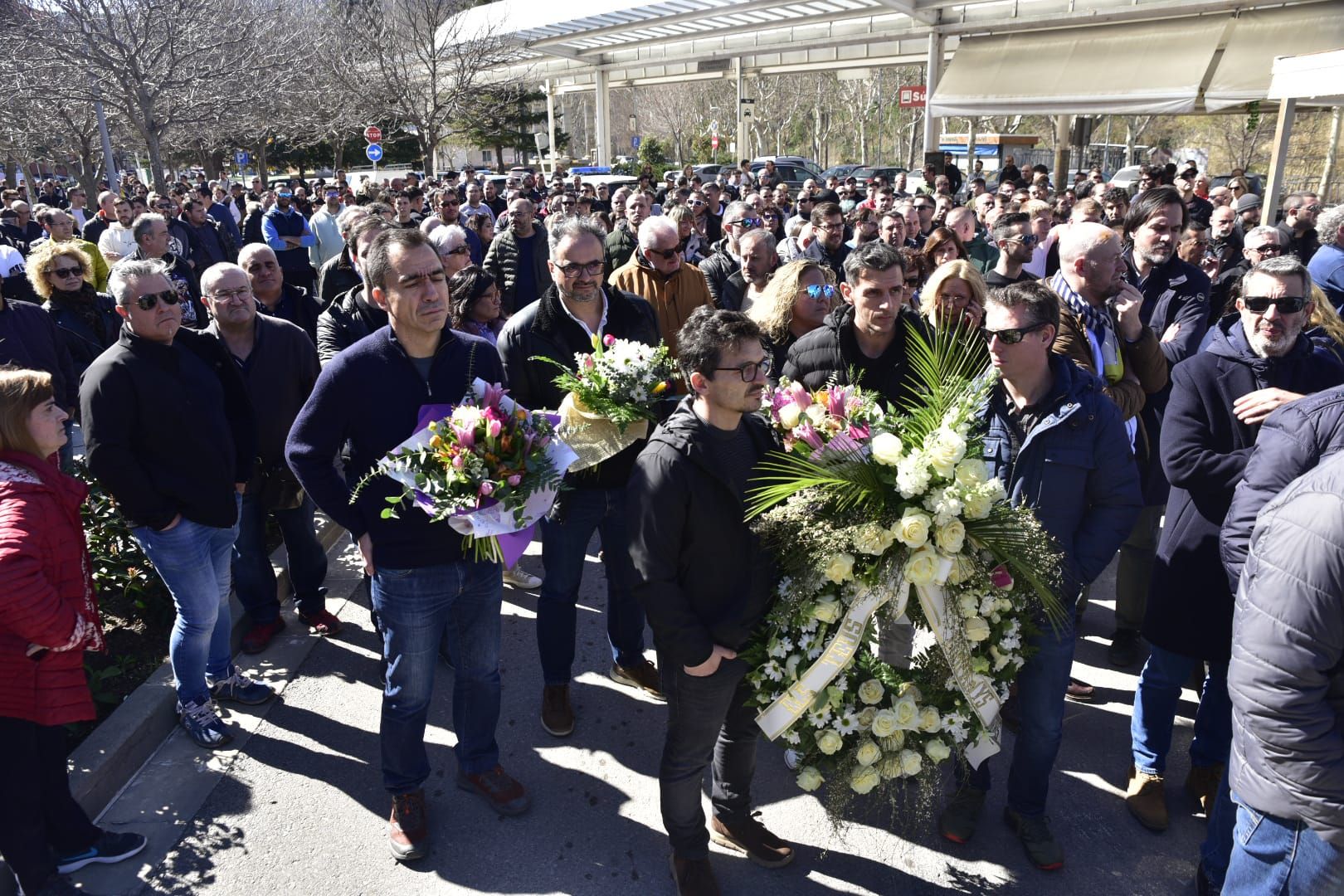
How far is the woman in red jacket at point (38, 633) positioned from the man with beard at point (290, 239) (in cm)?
870

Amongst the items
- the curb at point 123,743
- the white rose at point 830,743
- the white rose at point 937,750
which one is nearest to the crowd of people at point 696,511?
the curb at point 123,743

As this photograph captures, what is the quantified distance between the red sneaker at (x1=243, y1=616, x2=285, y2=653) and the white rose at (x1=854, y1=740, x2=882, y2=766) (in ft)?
11.1

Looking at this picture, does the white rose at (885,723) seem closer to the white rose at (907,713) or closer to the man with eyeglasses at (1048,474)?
Result: the white rose at (907,713)

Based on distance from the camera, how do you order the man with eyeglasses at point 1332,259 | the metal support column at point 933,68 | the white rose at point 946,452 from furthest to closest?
the metal support column at point 933,68
the man with eyeglasses at point 1332,259
the white rose at point 946,452

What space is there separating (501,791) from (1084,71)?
2102 cm

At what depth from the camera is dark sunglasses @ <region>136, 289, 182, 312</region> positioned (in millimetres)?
3648

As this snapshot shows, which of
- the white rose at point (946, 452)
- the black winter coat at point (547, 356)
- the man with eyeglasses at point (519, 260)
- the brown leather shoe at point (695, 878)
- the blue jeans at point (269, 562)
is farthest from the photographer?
the man with eyeglasses at point (519, 260)

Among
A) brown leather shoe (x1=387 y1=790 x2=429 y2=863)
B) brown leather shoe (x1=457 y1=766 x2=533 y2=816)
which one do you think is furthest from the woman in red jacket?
brown leather shoe (x1=457 y1=766 x2=533 y2=816)

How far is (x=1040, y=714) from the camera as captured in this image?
327 cm

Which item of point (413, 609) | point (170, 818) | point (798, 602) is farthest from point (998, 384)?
point (170, 818)

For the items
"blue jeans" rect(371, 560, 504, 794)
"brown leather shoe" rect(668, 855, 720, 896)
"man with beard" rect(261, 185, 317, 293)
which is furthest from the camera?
"man with beard" rect(261, 185, 317, 293)

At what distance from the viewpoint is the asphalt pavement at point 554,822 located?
10.7ft

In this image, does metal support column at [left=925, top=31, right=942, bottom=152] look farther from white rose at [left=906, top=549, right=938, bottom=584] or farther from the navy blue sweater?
white rose at [left=906, top=549, right=938, bottom=584]

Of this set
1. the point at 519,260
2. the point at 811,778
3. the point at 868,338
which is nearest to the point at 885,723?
the point at 811,778
